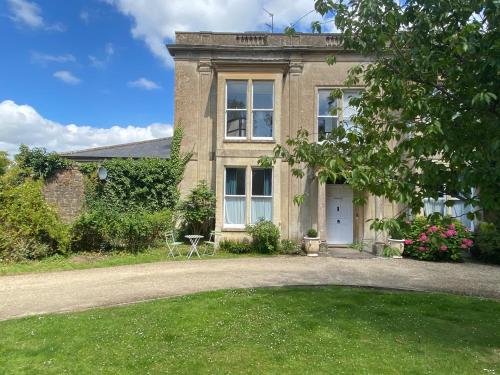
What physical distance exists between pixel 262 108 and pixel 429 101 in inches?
410

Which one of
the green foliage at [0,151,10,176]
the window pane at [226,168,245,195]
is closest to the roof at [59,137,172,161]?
the green foliage at [0,151,10,176]

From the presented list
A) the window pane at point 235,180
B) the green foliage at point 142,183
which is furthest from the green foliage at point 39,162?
the window pane at point 235,180

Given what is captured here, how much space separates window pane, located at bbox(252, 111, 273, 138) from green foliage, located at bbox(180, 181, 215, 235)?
2904 millimetres

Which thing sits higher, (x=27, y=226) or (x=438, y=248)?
(x=27, y=226)

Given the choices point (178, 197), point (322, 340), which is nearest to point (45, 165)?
point (178, 197)

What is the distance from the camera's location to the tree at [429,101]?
3234mm

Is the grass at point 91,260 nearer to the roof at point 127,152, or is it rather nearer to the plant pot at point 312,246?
the plant pot at point 312,246

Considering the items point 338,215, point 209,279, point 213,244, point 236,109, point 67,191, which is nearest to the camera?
point 209,279

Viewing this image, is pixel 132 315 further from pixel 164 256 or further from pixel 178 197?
pixel 178 197

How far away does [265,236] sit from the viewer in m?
12.6

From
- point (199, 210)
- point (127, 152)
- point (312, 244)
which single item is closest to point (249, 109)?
point (199, 210)

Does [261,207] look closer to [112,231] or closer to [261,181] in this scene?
[261,181]

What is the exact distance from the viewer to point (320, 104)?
14469mm

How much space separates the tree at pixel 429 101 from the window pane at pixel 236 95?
382 inches
